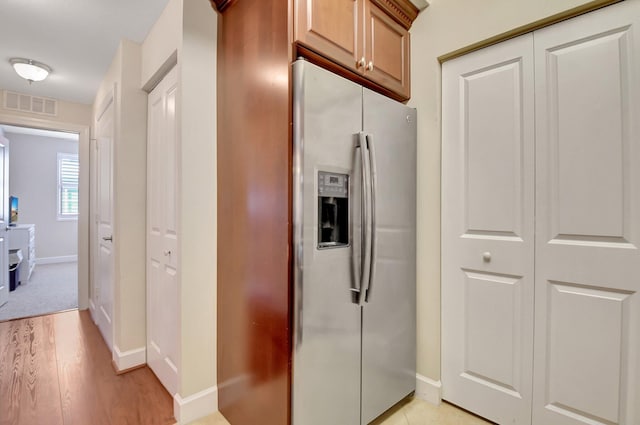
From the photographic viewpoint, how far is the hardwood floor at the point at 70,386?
1671 millimetres

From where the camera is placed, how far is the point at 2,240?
11.2 feet

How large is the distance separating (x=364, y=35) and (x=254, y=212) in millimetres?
1064

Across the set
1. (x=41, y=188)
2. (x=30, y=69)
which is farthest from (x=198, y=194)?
(x=41, y=188)

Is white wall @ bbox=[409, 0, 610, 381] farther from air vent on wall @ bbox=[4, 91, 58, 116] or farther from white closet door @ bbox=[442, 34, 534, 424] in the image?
air vent on wall @ bbox=[4, 91, 58, 116]

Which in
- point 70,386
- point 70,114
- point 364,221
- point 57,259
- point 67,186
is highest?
point 70,114

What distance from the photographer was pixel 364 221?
4.71 feet

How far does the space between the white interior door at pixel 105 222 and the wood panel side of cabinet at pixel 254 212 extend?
4.15 ft

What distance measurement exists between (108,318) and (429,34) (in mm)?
3220

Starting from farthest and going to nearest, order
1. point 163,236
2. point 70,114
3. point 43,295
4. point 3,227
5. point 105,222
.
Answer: point 43,295 < point 3,227 < point 70,114 < point 105,222 < point 163,236

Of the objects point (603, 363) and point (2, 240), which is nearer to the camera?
point (603, 363)

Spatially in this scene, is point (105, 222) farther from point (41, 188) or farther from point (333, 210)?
point (41, 188)

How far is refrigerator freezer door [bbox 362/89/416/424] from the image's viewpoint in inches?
59.6

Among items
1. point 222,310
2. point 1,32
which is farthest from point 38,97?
point 222,310

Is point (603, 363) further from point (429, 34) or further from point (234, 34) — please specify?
point (234, 34)
